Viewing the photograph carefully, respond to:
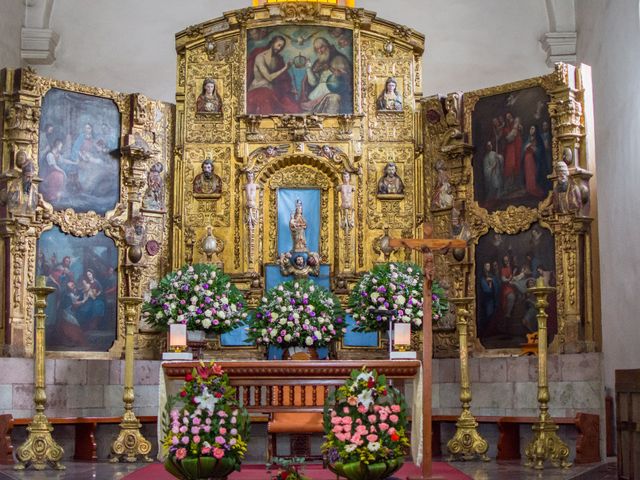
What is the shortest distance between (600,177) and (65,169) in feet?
25.3

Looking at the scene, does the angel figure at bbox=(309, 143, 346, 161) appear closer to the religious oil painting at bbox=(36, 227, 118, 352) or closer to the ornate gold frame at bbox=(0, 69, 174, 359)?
the ornate gold frame at bbox=(0, 69, 174, 359)

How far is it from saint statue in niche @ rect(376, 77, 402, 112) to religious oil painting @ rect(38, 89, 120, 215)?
13.3ft

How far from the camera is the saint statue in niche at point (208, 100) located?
17.2m

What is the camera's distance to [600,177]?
1548 centimetres

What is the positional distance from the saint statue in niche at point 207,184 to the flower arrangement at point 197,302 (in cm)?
224

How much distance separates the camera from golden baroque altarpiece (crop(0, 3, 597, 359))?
16516 mm

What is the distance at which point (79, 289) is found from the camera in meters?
16.2

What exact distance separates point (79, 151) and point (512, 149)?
6.40 meters

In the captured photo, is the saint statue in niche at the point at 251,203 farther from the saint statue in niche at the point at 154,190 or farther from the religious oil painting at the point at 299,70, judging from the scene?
the saint statue in niche at the point at 154,190

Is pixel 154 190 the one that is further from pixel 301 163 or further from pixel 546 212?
pixel 546 212

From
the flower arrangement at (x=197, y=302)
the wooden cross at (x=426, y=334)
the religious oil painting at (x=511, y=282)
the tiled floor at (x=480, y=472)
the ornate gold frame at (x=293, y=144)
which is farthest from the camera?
the ornate gold frame at (x=293, y=144)

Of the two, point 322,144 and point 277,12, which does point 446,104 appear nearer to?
point 322,144

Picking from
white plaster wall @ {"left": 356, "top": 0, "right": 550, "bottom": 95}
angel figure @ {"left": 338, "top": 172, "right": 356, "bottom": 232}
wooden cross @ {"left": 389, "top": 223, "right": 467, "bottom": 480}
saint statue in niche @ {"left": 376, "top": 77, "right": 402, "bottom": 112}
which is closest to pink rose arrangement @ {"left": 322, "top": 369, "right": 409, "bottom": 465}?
wooden cross @ {"left": 389, "top": 223, "right": 467, "bottom": 480}

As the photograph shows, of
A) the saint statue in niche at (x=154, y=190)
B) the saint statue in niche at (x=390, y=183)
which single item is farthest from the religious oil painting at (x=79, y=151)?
the saint statue in niche at (x=390, y=183)
